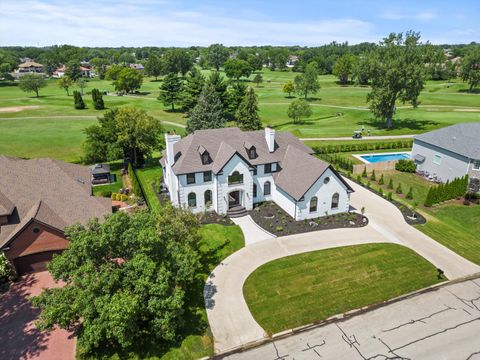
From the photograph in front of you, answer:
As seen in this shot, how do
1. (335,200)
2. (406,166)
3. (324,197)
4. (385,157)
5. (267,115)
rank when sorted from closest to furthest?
(324,197)
(335,200)
(406,166)
(385,157)
(267,115)

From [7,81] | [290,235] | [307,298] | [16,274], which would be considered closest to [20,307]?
[16,274]

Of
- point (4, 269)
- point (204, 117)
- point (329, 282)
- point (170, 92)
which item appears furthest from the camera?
point (170, 92)

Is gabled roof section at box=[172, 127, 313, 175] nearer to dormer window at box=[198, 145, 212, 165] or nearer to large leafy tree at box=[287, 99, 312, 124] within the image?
dormer window at box=[198, 145, 212, 165]

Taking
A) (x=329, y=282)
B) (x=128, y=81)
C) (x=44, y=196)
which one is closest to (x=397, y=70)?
(x=329, y=282)

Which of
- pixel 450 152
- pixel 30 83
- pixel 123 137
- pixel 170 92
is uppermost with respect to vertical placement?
pixel 30 83

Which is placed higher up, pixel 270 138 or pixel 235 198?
pixel 270 138

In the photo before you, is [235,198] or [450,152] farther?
[450,152]

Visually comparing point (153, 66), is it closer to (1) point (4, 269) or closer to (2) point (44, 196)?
(2) point (44, 196)

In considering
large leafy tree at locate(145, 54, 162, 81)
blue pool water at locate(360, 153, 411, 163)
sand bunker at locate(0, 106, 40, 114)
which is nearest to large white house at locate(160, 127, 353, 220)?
blue pool water at locate(360, 153, 411, 163)
